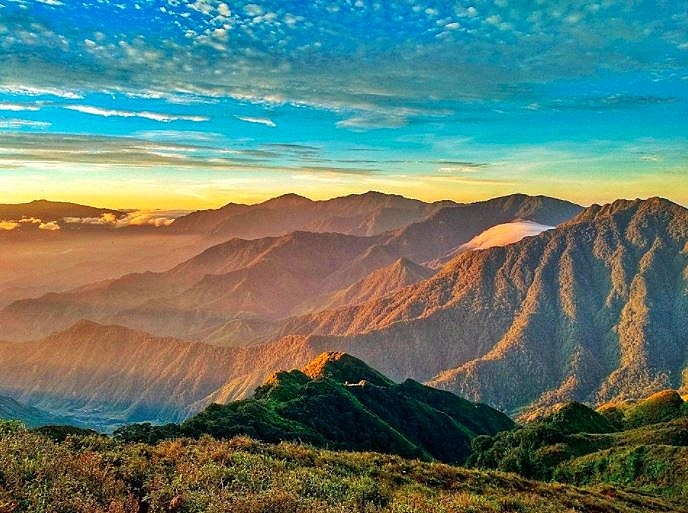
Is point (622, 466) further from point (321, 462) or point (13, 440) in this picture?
point (13, 440)

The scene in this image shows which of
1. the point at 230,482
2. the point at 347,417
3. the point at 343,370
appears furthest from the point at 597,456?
the point at 343,370

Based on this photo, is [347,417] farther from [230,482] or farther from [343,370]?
[230,482]

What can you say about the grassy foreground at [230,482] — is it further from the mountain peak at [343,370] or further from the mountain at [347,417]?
the mountain peak at [343,370]

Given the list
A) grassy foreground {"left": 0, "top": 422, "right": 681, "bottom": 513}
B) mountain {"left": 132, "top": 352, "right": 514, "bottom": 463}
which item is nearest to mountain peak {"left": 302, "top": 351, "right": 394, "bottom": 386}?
mountain {"left": 132, "top": 352, "right": 514, "bottom": 463}

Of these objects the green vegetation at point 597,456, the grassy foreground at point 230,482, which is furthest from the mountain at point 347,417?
the green vegetation at point 597,456

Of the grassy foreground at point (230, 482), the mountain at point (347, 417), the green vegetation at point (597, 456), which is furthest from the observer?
the mountain at point (347, 417)

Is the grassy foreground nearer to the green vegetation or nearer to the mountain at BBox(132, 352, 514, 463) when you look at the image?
the mountain at BBox(132, 352, 514, 463)

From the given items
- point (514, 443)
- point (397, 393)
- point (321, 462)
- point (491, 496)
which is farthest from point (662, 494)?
point (397, 393)
